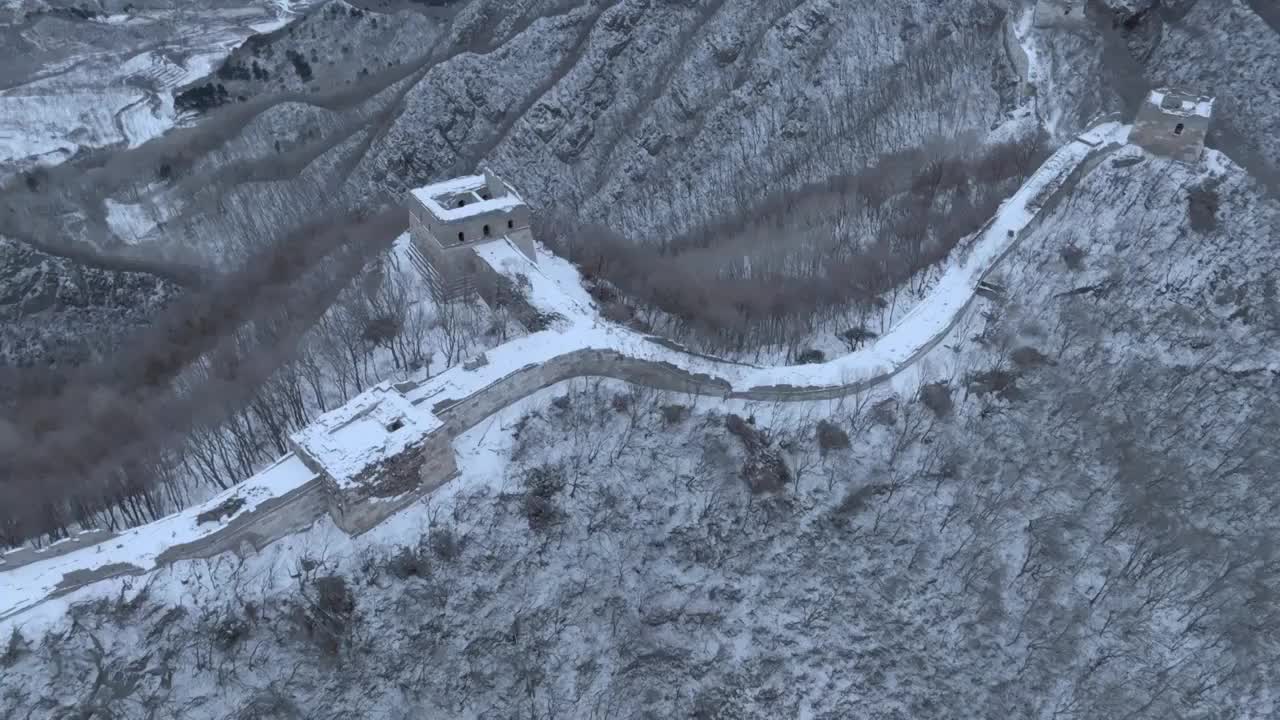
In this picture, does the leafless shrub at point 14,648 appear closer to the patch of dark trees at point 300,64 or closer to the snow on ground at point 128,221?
the snow on ground at point 128,221

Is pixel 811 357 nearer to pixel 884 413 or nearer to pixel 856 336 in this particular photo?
pixel 856 336

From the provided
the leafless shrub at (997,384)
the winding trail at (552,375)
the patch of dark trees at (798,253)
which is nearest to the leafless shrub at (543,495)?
the winding trail at (552,375)

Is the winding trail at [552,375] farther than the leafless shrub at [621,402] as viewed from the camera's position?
No

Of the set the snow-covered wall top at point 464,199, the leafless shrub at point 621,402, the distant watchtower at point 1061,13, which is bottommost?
the leafless shrub at point 621,402

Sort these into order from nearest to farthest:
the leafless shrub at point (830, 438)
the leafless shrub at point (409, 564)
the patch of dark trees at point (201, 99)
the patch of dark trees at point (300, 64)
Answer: the leafless shrub at point (409, 564) → the leafless shrub at point (830, 438) → the patch of dark trees at point (201, 99) → the patch of dark trees at point (300, 64)

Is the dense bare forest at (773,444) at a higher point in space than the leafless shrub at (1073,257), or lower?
lower

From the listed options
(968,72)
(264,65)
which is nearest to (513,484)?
(968,72)

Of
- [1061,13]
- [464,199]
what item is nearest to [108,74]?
[464,199]
